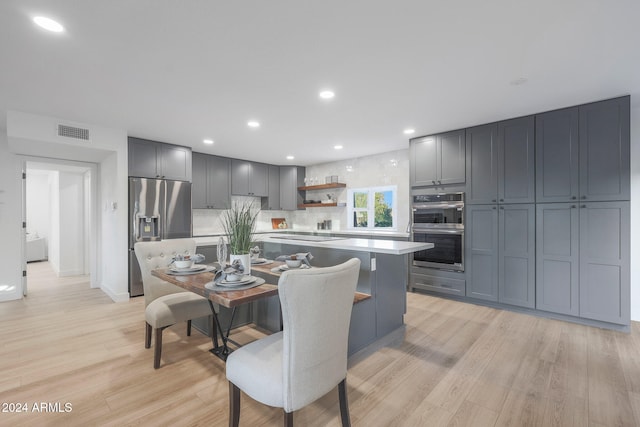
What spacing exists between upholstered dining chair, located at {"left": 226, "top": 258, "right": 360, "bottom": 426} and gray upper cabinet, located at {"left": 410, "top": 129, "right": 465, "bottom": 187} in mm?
3222

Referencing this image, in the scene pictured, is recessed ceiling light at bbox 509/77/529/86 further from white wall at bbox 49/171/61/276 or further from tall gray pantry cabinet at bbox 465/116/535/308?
white wall at bbox 49/171/61/276

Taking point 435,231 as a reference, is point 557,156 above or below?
above

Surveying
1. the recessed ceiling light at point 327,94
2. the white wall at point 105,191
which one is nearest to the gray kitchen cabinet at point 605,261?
the recessed ceiling light at point 327,94

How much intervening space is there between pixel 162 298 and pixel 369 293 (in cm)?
180

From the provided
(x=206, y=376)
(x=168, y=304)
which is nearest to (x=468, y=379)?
(x=206, y=376)

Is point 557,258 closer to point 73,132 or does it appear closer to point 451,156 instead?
point 451,156

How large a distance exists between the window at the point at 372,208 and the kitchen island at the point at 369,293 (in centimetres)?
261

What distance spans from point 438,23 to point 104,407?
3218 millimetres

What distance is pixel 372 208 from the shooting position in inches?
224

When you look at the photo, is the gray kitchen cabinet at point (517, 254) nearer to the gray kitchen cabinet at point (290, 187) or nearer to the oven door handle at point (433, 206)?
the oven door handle at point (433, 206)

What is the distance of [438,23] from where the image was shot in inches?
71.9

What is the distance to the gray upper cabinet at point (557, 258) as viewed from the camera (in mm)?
3211

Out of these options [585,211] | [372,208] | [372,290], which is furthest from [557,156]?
[372,208]

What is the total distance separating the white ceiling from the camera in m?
1.72
